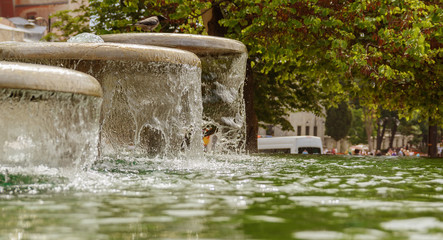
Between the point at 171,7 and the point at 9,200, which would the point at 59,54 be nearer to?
the point at 9,200

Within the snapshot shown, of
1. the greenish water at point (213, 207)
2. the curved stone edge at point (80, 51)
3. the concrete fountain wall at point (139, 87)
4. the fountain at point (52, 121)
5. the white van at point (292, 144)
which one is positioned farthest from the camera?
the white van at point (292, 144)

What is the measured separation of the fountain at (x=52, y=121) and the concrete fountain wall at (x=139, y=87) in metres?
1.68

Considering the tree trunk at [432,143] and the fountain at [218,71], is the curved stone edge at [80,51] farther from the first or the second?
the tree trunk at [432,143]

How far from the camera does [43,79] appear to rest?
632 centimetres

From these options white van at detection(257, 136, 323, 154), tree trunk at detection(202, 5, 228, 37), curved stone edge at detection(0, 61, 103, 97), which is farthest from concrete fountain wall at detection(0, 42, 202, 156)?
white van at detection(257, 136, 323, 154)

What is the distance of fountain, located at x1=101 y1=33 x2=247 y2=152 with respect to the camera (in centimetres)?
1080

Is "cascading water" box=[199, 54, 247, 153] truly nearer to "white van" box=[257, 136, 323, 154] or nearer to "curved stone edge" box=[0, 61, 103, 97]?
"curved stone edge" box=[0, 61, 103, 97]

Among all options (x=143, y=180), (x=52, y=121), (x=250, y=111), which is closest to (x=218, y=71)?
(x=250, y=111)

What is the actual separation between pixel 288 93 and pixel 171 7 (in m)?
7.29

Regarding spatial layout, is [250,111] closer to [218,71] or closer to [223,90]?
[223,90]

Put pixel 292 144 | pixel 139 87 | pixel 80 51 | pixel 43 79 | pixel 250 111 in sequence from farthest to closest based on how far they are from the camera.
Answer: pixel 292 144 → pixel 250 111 → pixel 139 87 → pixel 80 51 → pixel 43 79

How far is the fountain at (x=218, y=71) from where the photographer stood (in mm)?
10797

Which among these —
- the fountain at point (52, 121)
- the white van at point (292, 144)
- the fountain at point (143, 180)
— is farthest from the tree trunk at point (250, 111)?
the white van at point (292, 144)

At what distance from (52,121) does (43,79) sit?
0.72 meters
